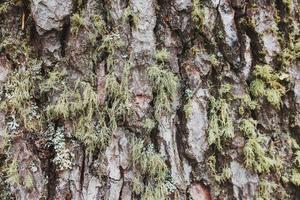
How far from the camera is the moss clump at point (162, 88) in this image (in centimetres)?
179

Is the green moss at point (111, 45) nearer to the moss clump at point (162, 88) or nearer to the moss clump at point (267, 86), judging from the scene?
the moss clump at point (162, 88)

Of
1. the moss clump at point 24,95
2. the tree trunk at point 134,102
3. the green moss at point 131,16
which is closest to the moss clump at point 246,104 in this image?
the tree trunk at point 134,102

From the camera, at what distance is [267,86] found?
194 centimetres

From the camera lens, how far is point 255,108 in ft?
6.24

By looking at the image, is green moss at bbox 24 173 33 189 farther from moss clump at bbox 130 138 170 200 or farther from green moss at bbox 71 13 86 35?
green moss at bbox 71 13 86 35

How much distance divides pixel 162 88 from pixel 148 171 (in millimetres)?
398

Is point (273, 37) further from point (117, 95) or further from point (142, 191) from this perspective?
point (142, 191)

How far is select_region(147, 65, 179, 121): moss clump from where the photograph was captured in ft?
5.89

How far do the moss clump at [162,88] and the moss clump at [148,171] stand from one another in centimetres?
17

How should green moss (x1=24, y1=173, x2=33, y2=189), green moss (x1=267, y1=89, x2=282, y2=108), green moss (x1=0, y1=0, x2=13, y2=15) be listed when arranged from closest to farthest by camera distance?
green moss (x1=24, y1=173, x2=33, y2=189)
green moss (x1=0, y1=0, x2=13, y2=15)
green moss (x1=267, y1=89, x2=282, y2=108)

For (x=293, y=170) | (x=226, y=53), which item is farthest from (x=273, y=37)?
(x=293, y=170)

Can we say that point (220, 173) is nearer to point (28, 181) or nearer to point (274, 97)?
point (274, 97)

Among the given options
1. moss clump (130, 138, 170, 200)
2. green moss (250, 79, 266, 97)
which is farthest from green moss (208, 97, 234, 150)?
moss clump (130, 138, 170, 200)

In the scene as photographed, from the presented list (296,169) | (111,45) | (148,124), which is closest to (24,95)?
(111,45)
